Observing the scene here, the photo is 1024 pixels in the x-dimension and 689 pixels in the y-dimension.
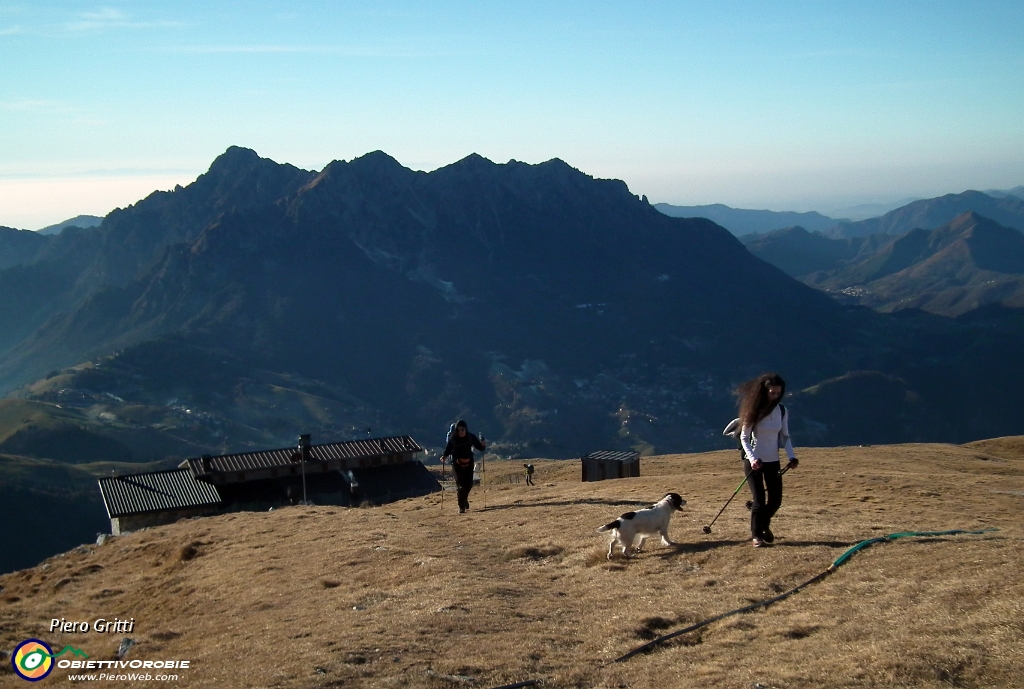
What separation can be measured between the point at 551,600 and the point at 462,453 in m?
8.66

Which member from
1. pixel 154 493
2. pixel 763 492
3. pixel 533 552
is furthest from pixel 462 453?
pixel 154 493

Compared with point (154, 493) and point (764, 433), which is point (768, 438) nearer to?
point (764, 433)

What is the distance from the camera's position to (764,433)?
478 inches

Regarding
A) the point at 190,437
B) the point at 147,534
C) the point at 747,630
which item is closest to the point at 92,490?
the point at 190,437

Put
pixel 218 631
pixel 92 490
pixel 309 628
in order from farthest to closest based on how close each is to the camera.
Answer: pixel 92 490
pixel 218 631
pixel 309 628

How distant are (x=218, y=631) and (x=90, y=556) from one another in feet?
37.4

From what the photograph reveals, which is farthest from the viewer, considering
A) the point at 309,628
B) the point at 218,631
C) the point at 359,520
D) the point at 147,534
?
the point at 147,534

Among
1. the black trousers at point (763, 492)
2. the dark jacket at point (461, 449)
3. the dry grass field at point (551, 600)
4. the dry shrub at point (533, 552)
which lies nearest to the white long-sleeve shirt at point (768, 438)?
the black trousers at point (763, 492)

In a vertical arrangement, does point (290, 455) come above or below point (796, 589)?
below

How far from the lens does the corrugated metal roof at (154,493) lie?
120 feet

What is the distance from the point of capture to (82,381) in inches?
7544

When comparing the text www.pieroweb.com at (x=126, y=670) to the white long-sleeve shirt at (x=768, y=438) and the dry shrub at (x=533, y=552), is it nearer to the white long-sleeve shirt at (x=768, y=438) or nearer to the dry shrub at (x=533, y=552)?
the dry shrub at (x=533, y=552)

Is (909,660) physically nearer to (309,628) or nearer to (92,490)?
(309,628)

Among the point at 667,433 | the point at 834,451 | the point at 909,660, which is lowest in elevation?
the point at 667,433
